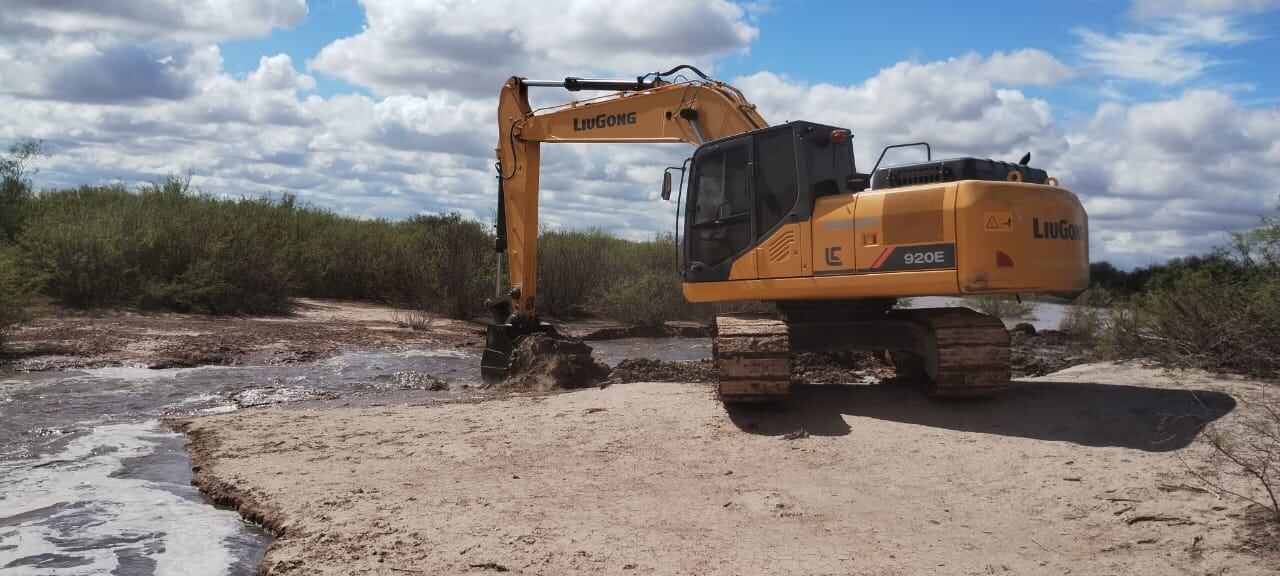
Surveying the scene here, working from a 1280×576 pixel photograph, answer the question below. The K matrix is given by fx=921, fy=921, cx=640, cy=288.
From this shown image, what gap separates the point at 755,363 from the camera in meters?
7.55

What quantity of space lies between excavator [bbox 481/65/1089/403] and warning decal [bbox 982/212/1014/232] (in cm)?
1

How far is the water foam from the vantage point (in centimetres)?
504

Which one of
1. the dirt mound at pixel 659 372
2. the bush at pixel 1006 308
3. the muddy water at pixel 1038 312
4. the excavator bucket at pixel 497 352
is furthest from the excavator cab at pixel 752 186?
the bush at pixel 1006 308

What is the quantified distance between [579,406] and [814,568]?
4185mm

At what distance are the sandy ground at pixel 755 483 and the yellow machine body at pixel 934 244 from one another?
1.12 meters

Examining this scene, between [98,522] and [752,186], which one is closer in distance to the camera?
[98,522]

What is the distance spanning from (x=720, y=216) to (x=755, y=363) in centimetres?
176

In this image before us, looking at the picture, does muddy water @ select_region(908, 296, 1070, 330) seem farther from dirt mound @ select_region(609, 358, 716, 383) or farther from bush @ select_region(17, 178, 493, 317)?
bush @ select_region(17, 178, 493, 317)

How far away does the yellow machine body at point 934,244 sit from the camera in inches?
283

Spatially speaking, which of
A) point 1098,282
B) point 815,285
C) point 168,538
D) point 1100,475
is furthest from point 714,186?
point 1098,282

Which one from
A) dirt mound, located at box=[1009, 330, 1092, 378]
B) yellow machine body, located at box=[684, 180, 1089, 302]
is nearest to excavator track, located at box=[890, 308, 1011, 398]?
yellow machine body, located at box=[684, 180, 1089, 302]

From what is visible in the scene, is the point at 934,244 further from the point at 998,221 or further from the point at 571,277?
the point at 571,277

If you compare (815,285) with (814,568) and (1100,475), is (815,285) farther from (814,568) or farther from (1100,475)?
(814,568)

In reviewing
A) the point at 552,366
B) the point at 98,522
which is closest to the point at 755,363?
the point at 552,366
